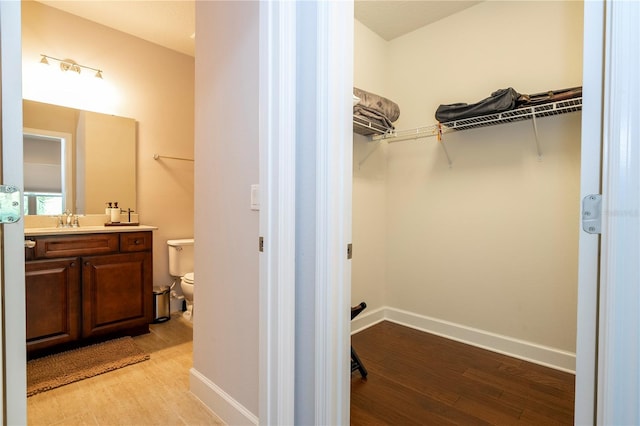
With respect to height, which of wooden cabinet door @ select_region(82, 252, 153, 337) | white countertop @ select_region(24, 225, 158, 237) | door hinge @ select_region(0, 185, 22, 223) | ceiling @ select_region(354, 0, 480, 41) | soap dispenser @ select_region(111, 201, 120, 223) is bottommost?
wooden cabinet door @ select_region(82, 252, 153, 337)

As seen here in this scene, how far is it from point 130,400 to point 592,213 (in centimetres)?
219

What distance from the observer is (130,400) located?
172 centimetres

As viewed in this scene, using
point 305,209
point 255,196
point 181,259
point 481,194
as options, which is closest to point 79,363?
point 181,259

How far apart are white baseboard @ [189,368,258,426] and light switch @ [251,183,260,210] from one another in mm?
933

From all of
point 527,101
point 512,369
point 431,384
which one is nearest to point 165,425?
point 431,384

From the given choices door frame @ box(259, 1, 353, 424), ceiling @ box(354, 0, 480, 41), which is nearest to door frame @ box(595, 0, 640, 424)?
door frame @ box(259, 1, 353, 424)

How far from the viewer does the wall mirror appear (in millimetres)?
2451

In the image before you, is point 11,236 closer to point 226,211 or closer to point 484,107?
point 226,211

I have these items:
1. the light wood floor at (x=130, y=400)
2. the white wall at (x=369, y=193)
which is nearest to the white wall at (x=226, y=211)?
the light wood floor at (x=130, y=400)

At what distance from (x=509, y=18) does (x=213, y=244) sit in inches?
101

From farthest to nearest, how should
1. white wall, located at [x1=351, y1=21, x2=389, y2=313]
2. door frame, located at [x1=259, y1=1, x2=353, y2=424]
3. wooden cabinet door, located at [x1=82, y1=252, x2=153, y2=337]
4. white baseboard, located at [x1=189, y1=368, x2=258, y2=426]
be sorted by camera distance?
white wall, located at [x1=351, y1=21, x2=389, y2=313] → wooden cabinet door, located at [x1=82, y1=252, x2=153, y2=337] → white baseboard, located at [x1=189, y1=368, x2=258, y2=426] → door frame, located at [x1=259, y1=1, x2=353, y2=424]

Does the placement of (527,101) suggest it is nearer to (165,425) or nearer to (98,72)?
(165,425)

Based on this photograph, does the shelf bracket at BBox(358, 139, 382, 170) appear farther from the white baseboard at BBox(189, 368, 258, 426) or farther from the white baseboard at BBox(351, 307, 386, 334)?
the white baseboard at BBox(189, 368, 258, 426)

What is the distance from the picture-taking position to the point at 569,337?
204 cm
